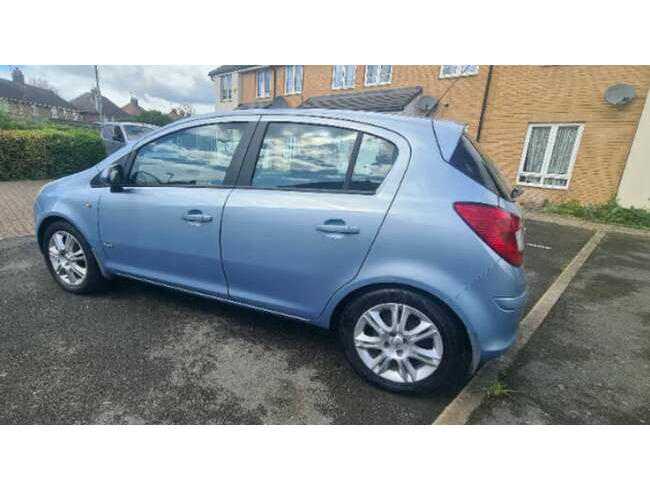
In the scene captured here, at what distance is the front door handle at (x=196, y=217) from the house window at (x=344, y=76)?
1402cm

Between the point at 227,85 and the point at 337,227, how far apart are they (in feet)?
77.6

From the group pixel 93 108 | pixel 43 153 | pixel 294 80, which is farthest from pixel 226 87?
pixel 93 108

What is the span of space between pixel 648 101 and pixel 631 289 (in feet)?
23.3

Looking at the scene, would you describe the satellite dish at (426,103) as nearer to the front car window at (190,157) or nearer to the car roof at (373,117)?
the car roof at (373,117)

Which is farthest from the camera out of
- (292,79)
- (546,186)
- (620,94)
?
(292,79)

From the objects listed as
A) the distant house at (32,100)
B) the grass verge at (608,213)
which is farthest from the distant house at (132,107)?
the grass verge at (608,213)

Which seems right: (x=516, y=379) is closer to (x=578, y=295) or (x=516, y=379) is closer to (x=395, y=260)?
(x=395, y=260)

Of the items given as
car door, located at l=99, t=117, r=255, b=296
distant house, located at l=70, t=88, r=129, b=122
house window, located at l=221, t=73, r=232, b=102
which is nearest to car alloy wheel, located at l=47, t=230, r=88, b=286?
car door, located at l=99, t=117, r=255, b=296

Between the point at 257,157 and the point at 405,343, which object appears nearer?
the point at 405,343

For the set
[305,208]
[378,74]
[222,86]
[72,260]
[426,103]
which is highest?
[222,86]

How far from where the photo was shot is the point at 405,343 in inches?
84.9

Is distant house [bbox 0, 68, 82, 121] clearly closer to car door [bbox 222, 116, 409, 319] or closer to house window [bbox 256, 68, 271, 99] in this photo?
house window [bbox 256, 68, 271, 99]

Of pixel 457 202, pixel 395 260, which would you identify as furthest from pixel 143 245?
pixel 457 202

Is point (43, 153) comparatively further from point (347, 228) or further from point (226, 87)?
point (226, 87)
